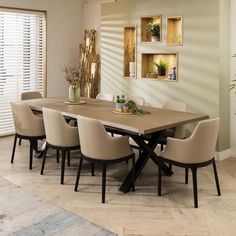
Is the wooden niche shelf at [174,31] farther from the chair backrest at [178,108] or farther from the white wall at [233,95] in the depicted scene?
the chair backrest at [178,108]

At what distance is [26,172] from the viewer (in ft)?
14.4

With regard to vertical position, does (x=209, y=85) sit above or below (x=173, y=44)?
below

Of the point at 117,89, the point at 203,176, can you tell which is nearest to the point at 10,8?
the point at 117,89

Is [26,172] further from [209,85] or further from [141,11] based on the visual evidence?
[141,11]

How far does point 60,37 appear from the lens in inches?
270

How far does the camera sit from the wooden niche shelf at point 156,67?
5.38m

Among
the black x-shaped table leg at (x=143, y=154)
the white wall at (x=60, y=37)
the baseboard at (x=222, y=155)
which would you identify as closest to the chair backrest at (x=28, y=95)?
the white wall at (x=60, y=37)

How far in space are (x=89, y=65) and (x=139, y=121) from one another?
3.59 meters

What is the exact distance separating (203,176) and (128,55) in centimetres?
266

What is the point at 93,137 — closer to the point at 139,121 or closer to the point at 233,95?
the point at 139,121

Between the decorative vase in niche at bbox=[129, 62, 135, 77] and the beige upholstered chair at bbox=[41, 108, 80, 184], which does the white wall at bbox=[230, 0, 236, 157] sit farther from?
the beige upholstered chair at bbox=[41, 108, 80, 184]

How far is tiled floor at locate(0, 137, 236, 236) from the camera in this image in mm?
3002

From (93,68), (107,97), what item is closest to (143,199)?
(107,97)

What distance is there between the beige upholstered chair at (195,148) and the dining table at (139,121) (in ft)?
0.71
